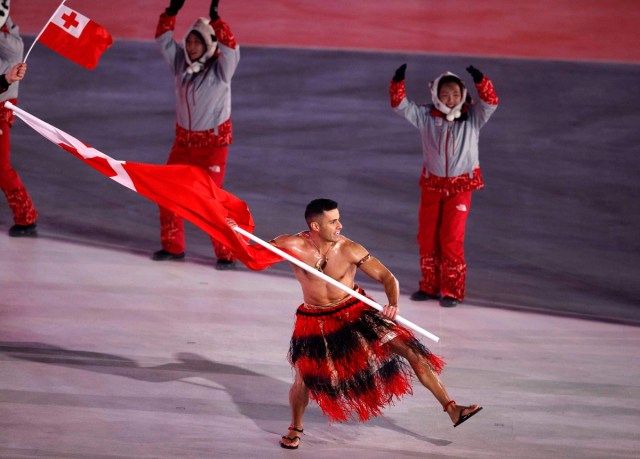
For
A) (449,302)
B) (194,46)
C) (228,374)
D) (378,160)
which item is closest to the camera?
(228,374)

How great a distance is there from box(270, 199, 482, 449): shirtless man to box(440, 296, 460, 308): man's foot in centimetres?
221

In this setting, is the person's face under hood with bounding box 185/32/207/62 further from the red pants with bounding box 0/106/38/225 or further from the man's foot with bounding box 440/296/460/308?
the man's foot with bounding box 440/296/460/308

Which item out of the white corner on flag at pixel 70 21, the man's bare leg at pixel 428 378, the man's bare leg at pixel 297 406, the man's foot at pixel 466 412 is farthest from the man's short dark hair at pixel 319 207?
the white corner on flag at pixel 70 21

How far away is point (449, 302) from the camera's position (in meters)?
8.23

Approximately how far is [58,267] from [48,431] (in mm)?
2936

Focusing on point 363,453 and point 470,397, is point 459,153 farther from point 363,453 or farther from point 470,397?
point 363,453

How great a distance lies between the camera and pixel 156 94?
13.1 meters

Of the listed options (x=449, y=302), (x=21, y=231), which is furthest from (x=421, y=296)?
(x=21, y=231)

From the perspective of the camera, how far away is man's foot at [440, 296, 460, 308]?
8.22m

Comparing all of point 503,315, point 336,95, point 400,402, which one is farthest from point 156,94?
point 400,402

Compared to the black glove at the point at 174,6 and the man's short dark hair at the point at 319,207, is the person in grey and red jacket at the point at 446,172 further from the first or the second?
the man's short dark hair at the point at 319,207

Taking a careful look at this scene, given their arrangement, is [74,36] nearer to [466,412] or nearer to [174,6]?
[174,6]

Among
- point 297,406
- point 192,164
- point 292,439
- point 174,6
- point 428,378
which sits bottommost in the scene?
point 292,439

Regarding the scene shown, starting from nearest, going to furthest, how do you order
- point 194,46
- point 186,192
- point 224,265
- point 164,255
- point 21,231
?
point 186,192
point 194,46
point 224,265
point 164,255
point 21,231
